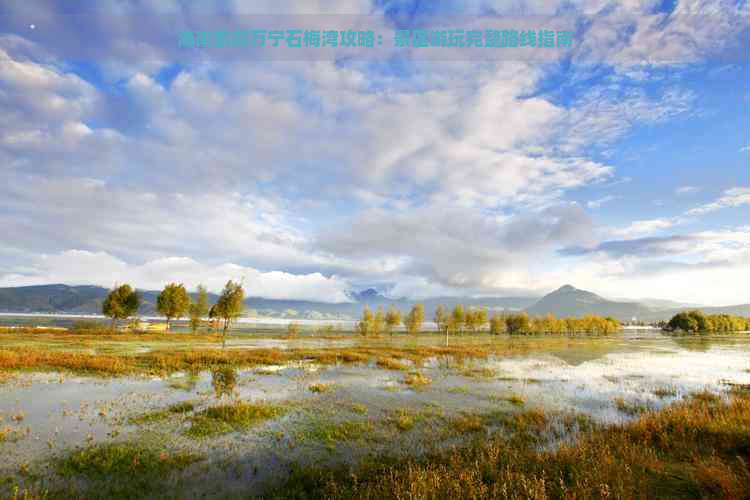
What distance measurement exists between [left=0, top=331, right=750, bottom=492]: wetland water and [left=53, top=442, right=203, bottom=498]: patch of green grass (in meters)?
0.85

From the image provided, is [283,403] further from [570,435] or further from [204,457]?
[570,435]

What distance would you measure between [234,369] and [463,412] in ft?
93.6

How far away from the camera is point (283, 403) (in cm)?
2556

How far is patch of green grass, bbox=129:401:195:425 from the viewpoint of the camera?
19.9m

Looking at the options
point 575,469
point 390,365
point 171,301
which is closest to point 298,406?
point 575,469

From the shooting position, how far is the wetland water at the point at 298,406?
15.9 metres

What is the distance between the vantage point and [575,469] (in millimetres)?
13203

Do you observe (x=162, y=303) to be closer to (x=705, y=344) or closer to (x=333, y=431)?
(x=333, y=431)

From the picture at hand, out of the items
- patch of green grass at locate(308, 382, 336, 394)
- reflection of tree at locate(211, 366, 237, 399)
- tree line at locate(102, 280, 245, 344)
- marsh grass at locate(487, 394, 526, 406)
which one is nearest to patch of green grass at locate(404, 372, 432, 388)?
marsh grass at locate(487, 394, 526, 406)

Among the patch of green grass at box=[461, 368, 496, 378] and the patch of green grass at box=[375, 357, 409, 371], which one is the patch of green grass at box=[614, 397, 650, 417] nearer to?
the patch of green grass at box=[461, 368, 496, 378]

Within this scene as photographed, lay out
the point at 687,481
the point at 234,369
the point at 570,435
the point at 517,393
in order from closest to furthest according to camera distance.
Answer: the point at 687,481, the point at 570,435, the point at 517,393, the point at 234,369

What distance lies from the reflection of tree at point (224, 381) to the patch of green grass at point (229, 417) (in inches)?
191

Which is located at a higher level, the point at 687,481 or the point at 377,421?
the point at 687,481

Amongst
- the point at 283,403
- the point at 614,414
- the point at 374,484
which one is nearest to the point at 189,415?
the point at 283,403
